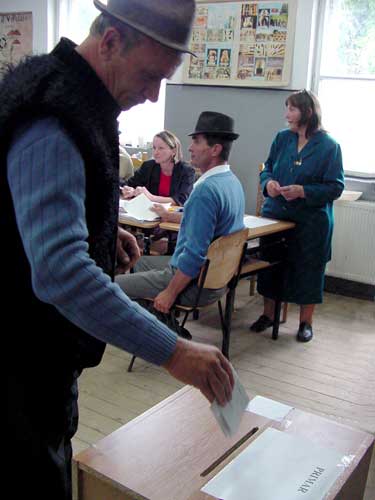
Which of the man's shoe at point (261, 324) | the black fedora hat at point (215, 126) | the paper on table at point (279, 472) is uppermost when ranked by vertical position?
the black fedora hat at point (215, 126)

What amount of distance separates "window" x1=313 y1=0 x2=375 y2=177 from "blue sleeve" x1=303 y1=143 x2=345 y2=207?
1132 mm

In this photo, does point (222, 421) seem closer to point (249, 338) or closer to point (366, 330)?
point (249, 338)

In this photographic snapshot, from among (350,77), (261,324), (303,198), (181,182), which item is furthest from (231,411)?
(350,77)

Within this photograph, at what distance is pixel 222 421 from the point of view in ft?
3.04

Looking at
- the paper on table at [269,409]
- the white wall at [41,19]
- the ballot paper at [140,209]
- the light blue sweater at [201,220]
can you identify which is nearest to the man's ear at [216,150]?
the light blue sweater at [201,220]

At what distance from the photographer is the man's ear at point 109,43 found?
869 millimetres

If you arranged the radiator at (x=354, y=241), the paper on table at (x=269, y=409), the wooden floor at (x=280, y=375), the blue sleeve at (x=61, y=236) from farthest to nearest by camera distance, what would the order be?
1. the radiator at (x=354, y=241)
2. the wooden floor at (x=280, y=375)
3. the paper on table at (x=269, y=409)
4. the blue sleeve at (x=61, y=236)

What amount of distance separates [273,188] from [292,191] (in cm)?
15

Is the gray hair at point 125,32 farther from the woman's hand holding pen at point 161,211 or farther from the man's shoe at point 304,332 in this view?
the man's shoe at point 304,332

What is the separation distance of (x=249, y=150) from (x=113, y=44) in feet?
13.3

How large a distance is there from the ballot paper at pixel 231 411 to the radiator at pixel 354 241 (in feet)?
11.7

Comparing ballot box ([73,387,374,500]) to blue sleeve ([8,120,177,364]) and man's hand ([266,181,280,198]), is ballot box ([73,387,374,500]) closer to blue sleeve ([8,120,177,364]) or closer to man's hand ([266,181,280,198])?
blue sleeve ([8,120,177,364])

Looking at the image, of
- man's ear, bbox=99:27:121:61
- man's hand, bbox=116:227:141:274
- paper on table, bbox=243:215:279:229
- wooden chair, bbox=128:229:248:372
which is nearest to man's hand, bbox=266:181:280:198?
paper on table, bbox=243:215:279:229

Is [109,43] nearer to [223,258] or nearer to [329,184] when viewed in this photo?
[223,258]
